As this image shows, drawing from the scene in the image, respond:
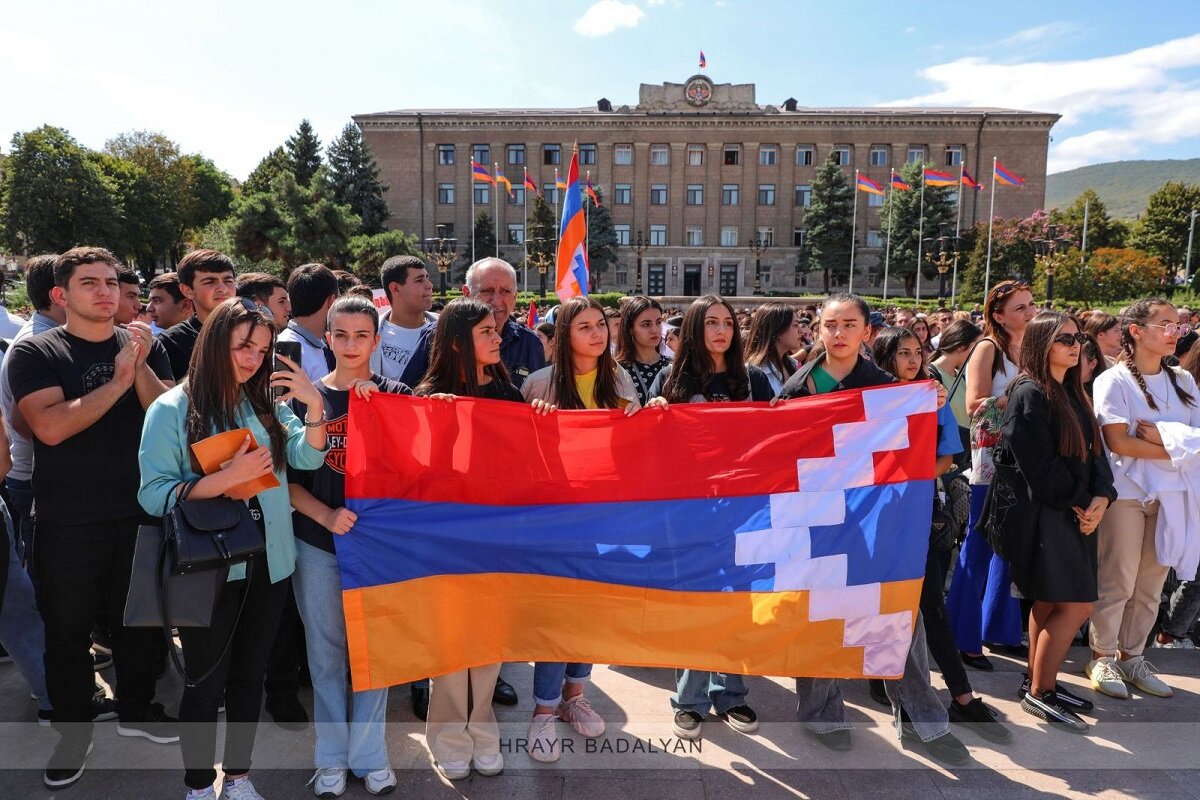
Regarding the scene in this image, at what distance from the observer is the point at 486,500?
142 inches

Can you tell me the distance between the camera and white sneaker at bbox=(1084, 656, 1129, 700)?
4348 mm

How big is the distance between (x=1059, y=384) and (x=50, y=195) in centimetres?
5367

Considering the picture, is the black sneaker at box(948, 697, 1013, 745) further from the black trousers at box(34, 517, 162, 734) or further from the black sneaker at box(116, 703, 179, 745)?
the black trousers at box(34, 517, 162, 734)

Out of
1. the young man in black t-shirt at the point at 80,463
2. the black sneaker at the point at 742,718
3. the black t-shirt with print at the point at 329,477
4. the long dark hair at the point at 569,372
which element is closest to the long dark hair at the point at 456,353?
the black t-shirt with print at the point at 329,477

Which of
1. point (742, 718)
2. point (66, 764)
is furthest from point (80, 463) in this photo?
point (742, 718)

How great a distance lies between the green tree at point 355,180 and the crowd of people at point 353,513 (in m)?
48.5

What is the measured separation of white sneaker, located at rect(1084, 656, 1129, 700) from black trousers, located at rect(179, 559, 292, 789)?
460 centimetres

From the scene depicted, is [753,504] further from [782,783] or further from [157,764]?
[157,764]

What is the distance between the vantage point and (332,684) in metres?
3.41

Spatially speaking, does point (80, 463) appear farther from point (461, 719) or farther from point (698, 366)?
point (698, 366)

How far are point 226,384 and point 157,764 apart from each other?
1977 mm

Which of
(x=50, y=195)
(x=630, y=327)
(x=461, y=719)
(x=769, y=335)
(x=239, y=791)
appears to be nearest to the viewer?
(x=239, y=791)

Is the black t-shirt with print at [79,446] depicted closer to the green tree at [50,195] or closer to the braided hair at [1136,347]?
the braided hair at [1136,347]

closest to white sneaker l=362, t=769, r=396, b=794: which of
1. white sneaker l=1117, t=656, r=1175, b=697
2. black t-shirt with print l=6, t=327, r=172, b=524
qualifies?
black t-shirt with print l=6, t=327, r=172, b=524
